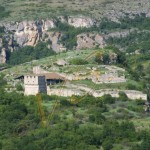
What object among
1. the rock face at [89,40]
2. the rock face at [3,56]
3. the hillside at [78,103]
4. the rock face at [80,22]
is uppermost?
the hillside at [78,103]

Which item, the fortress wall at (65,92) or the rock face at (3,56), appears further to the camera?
the rock face at (3,56)

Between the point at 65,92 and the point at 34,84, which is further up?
the point at 34,84

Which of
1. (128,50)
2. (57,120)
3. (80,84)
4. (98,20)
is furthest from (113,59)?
(98,20)

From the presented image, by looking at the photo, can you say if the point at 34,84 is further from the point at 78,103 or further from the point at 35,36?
the point at 35,36

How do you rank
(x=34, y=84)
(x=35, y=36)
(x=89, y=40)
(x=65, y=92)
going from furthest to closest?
(x=35, y=36), (x=89, y=40), (x=34, y=84), (x=65, y=92)

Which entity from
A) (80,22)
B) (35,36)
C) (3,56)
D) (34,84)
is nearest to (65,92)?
(34,84)

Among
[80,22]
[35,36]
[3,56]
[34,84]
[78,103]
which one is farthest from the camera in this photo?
[80,22]

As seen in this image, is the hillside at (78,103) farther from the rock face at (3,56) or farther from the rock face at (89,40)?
the rock face at (3,56)

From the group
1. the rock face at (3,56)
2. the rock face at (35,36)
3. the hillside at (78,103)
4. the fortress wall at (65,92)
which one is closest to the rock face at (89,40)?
the rock face at (35,36)

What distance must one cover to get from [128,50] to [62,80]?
5216 centimetres

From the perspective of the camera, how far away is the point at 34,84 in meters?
127

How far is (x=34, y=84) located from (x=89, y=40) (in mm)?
59819

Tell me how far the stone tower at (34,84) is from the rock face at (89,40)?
5726 cm

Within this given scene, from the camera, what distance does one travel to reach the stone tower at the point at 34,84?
12606 centimetres
